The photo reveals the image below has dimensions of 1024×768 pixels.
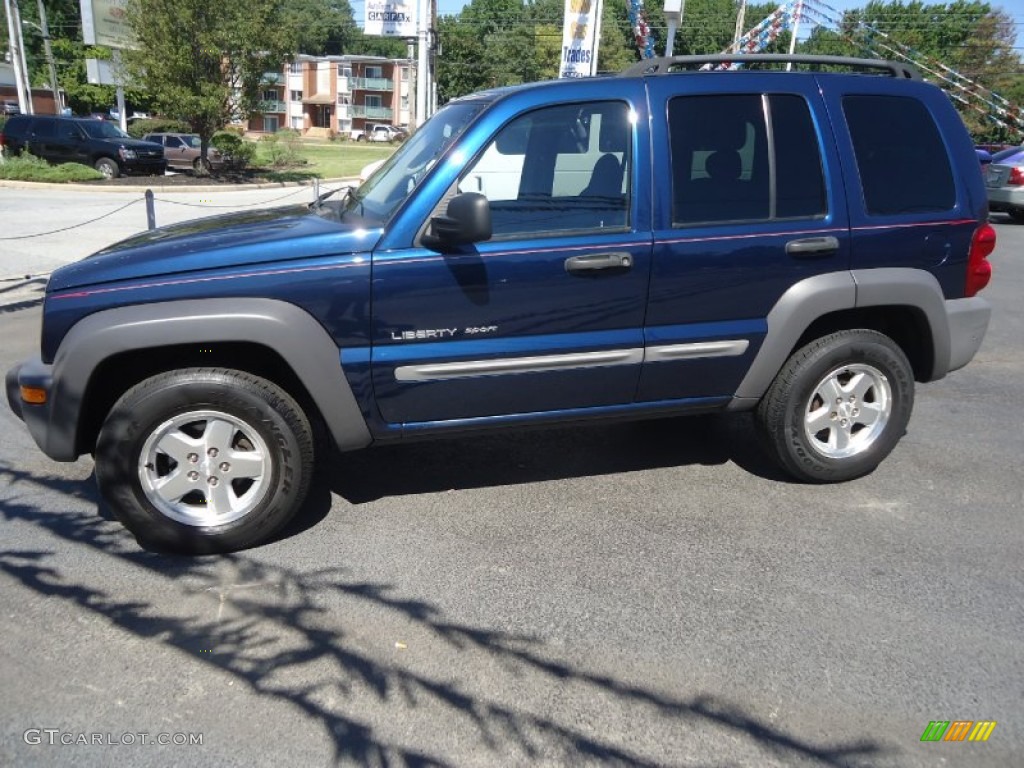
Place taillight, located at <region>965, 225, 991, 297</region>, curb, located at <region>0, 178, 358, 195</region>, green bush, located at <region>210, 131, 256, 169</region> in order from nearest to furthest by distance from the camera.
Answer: taillight, located at <region>965, 225, 991, 297</region>, curb, located at <region>0, 178, 358, 195</region>, green bush, located at <region>210, 131, 256, 169</region>

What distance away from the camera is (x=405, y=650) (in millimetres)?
2891

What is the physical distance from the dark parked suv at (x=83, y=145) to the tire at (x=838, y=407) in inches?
948

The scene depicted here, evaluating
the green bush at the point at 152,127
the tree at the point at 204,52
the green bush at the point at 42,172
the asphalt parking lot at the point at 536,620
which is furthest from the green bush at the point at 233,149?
the asphalt parking lot at the point at 536,620

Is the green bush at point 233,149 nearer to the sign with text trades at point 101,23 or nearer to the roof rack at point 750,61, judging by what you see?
the sign with text trades at point 101,23

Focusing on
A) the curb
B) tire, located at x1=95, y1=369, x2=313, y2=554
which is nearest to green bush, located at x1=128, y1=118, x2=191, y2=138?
the curb

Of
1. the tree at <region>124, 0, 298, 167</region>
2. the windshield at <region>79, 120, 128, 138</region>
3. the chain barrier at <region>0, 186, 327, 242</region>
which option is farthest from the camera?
the windshield at <region>79, 120, 128, 138</region>

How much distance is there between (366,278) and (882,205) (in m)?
2.51

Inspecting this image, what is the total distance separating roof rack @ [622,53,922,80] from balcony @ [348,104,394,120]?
267 feet

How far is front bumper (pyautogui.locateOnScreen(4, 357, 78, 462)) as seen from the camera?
3.32 meters

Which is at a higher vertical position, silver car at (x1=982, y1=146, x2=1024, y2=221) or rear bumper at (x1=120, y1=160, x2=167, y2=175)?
silver car at (x1=982, y1=146, x2=1024, y2=221)

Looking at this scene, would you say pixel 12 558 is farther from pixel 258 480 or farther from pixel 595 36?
pixel 595 36

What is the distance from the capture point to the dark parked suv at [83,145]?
77.4 feet

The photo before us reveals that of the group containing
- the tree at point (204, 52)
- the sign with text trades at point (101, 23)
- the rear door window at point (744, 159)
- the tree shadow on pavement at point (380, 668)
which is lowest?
the tree shadow on pavement at point (380, 668)

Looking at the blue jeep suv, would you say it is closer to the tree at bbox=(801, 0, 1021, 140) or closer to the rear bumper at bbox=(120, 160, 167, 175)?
the rear bumper at bbox=(120, 160, 167, 175)
